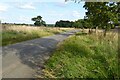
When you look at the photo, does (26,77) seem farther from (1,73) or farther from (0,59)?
(0,59)

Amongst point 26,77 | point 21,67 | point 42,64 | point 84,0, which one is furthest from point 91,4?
point 26,77

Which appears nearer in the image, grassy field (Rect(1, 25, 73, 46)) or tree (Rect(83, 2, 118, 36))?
tree (Rect(83, 2, 118, 36))

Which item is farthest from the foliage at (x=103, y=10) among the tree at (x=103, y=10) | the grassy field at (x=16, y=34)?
the grassy field at (x=16, y=34)

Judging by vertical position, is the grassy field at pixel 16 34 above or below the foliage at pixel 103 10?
below

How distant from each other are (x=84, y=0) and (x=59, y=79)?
5.84m

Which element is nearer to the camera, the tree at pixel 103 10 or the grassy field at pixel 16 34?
the tree at pixel 103 10

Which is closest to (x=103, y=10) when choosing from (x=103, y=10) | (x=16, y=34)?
(x=103, y=10)

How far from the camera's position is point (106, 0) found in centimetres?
1425

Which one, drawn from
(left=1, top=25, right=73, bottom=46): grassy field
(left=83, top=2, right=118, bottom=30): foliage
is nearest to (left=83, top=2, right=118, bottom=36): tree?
(left=83, top=2, right=118, bottom=30): foliage

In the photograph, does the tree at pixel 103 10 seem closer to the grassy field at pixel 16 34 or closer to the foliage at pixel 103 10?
the foliage at pixel 103 10

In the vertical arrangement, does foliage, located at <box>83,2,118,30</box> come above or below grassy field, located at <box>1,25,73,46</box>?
above

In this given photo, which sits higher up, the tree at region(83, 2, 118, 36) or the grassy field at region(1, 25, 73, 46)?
the tree at region(83, 2, 118, 36)

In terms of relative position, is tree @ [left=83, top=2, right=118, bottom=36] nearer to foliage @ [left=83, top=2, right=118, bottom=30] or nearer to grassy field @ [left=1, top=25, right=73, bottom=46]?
foliage @ [left=83, top=2, right=118, bottom=30]

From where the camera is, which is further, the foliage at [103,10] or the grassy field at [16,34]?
the grassy field at [16,34]
